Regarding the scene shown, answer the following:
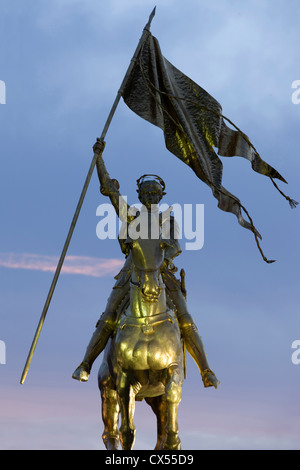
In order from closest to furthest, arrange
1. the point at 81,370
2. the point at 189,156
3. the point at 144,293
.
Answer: the point at 144,293, the point at 81,370, the point at 189,156

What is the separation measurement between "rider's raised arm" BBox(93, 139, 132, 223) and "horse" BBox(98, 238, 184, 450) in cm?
130

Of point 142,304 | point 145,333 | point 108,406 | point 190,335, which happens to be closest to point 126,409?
point 145,333

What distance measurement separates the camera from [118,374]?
47.9 ft

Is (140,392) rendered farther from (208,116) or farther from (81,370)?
(208,116)

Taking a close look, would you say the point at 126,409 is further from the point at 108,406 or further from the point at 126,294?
the point at 126,294

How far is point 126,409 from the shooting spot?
1432 centimetres

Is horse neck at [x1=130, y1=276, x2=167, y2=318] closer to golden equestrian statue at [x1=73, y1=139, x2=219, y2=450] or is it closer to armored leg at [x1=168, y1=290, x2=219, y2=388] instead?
golden equestrian statue at [x1=73, y1=139, x2=219, y2=450]

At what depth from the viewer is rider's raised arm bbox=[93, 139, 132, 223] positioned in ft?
51.0

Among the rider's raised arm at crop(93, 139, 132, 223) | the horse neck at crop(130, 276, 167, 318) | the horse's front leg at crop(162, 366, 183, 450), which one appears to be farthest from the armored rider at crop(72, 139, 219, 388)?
the horse's front leg at crop(162, 366, 183, 450)

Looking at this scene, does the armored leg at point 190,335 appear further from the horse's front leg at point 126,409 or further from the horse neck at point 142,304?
the horse's front leg at point 126,409

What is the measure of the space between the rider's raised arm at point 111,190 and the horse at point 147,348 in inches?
51.0

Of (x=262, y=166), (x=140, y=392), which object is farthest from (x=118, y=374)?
(x=262, y=166)
